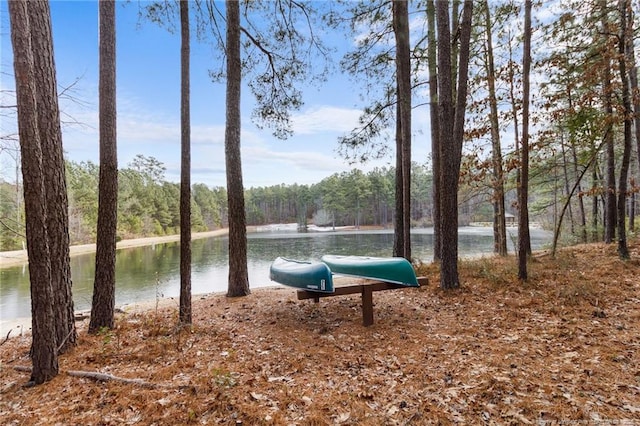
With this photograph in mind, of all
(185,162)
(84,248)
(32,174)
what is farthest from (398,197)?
(84,248)

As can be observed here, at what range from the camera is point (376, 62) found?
22.1ft

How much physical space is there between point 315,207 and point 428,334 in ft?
190

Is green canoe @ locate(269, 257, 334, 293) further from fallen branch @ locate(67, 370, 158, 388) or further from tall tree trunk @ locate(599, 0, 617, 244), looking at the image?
tall tree trunk @ locate(599, 0, 617, 244)

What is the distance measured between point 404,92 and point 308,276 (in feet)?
14.0

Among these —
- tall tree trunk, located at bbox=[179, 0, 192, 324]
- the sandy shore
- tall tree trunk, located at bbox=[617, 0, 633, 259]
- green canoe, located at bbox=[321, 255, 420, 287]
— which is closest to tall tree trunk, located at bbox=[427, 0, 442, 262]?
tall tree trunk, located at bbox=[617, 0, 633, 259]

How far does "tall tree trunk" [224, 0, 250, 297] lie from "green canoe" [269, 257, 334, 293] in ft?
3.49

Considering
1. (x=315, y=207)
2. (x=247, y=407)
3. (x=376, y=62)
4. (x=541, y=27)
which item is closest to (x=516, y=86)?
(x=541, y=27)

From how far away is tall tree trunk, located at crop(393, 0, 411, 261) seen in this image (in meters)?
5.85

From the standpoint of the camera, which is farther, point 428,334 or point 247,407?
point 428,334

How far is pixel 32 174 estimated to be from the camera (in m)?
2.18

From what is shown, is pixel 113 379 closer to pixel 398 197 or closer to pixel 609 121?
pixel 398 197

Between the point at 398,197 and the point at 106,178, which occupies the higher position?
the point at 106,178

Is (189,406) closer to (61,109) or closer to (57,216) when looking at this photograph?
(57,216)

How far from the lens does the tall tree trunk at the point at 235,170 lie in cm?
505
